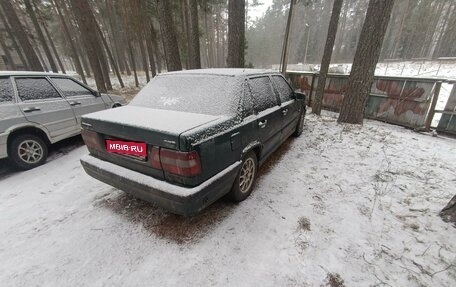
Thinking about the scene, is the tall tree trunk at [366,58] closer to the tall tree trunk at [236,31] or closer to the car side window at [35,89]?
the tall tree trunk at [236,31]

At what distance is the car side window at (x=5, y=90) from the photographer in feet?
11.3

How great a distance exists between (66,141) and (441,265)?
6.87 m

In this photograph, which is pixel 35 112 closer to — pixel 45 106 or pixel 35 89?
pixel 45 106

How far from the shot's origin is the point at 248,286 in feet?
5.97

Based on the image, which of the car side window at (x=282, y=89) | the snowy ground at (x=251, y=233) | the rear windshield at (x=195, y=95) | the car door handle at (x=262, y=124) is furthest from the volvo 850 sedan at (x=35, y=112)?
the car side window at (x=282, y=89)

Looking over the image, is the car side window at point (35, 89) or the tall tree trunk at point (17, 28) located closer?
the car side window at point (35, 89)

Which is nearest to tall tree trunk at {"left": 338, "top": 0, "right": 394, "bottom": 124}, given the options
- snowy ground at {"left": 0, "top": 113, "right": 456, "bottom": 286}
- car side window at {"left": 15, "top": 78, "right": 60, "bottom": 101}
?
snowy ground at {"left": 0, "top": 113, "right": 456, "bottom": 286}

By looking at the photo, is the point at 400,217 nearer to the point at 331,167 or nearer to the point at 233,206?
the point at 331,167

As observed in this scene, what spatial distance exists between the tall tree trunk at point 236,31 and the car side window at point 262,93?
4063 millimetres

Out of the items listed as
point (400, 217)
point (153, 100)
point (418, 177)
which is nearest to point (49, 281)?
point (153, 100)

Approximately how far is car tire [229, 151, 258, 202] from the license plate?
3.80ft

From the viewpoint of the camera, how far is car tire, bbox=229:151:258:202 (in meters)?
2.69

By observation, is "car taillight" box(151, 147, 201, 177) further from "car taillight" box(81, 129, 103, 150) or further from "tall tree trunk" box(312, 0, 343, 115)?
"tall tree trunk" box(312, 0, 343, 115)

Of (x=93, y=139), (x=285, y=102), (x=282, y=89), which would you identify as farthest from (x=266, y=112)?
(x=93, y=139)
